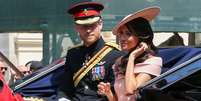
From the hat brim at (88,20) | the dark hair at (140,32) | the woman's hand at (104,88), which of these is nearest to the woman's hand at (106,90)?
the woman's hand at (104,88)

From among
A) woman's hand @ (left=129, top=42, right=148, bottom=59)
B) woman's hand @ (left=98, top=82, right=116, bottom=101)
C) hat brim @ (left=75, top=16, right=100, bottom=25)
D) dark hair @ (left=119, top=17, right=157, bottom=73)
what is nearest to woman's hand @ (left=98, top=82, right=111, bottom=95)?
woman's hand @ (left=98, top=82, right=116, bottom=101)

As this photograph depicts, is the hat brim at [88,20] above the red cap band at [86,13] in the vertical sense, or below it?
below

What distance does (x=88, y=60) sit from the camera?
4.78 metres

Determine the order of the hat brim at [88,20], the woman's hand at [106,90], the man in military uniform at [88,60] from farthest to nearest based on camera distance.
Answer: the hat brim at [88,20] → the man in military uniform at [88,60] → the woman's hand at [106,90]

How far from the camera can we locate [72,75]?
4.89 m

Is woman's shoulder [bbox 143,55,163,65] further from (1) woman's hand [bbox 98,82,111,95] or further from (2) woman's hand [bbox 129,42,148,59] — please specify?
(1) woman's hand [bbox 98,82,111,95]

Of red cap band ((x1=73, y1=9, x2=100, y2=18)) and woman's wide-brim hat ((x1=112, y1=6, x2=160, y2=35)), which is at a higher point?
woman's wide-brim hat ((x1=112, y1=6, x2=160, y2=35))

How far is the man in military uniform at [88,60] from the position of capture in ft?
15.3

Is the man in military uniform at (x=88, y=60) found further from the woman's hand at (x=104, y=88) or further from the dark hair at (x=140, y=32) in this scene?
the dark hair at (x=140, y=32)

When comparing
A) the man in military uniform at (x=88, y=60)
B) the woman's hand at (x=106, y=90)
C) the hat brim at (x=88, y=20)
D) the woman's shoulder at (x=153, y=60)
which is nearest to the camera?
the woman's shoulder at (x=153, y=60)

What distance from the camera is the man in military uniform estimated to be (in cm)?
465

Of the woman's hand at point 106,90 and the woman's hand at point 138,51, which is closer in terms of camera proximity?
the woman's hand at point 138,51

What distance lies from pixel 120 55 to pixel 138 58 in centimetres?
50

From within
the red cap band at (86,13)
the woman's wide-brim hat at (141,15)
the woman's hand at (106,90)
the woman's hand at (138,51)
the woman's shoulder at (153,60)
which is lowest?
the woman's hand at (106,90)
